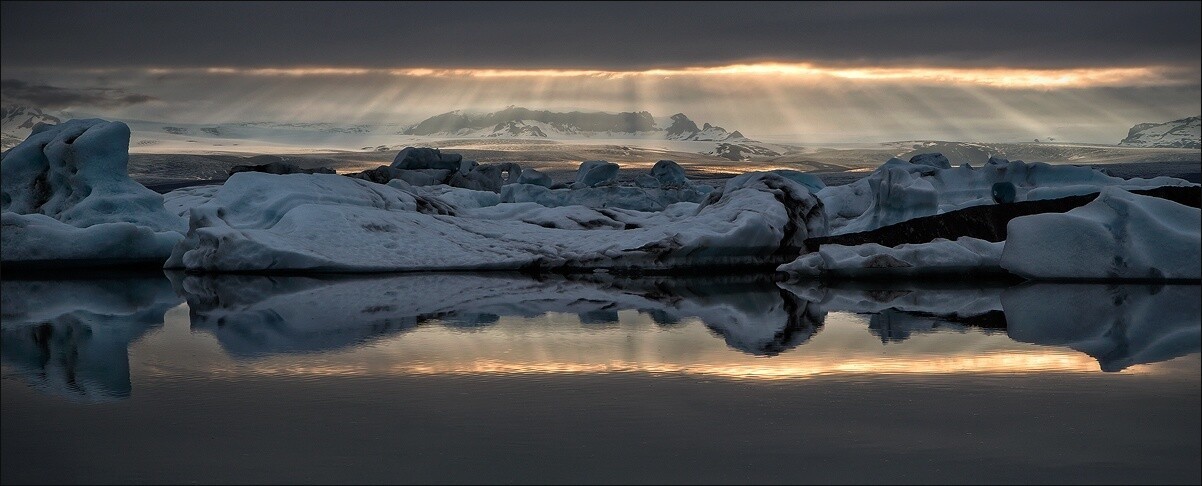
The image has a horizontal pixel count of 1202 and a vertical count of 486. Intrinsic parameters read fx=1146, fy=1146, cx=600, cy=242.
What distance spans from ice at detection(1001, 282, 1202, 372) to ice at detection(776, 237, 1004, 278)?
5.22 feet

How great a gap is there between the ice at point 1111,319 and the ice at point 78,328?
20.4ft

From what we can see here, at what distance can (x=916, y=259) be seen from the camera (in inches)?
590

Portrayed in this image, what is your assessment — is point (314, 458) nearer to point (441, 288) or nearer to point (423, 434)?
Result: point (423, 434)

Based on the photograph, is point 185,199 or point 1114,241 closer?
point 1114,241

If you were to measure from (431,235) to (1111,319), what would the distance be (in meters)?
Answer: 10.5

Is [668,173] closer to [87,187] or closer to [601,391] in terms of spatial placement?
[87,187]

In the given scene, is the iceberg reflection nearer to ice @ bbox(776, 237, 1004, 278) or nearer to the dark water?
the dark water

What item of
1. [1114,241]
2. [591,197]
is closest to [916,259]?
[1114,241]

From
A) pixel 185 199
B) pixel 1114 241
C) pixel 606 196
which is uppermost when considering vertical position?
pixel 1114 241

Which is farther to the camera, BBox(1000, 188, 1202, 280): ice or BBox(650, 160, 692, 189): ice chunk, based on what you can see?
BBox(650, 160, 692, 189): ice chunk

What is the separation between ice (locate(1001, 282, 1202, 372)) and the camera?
7938 millimetres

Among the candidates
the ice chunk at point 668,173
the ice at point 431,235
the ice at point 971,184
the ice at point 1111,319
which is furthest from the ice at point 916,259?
the ice chunk at point 668,173

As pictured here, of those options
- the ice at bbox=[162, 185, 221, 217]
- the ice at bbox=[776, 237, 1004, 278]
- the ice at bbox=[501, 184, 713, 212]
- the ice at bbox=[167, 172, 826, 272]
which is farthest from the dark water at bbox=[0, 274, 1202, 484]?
the ice at bbox=[501, 184, 713, 212]

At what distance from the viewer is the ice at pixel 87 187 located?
765 inches
